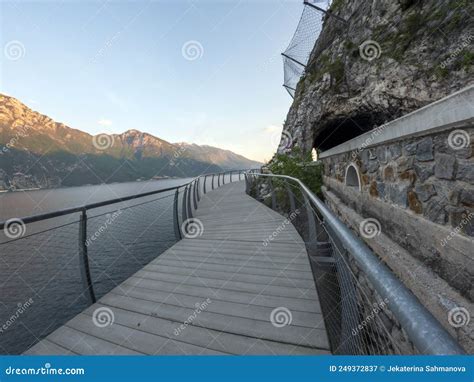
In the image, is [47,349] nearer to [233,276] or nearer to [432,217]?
[233,276]

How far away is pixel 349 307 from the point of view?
163 centimetres

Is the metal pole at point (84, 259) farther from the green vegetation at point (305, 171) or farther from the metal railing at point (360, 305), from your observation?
the green vegetation at point (305, 171)

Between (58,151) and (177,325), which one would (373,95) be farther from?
(58,151)

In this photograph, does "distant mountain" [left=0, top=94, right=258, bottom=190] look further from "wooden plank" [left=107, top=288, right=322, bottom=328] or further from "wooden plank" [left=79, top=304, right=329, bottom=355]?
"wooden plank" [left=79, top=304, right=329, bottom=355]

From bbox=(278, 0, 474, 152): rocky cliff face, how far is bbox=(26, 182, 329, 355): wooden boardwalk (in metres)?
5.19

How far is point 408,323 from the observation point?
0.61 metres

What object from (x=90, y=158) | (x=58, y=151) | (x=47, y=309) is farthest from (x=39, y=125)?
(x=47, y=309)

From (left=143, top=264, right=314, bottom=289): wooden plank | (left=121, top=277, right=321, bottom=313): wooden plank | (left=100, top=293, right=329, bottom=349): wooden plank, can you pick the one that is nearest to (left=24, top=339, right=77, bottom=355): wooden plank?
(left=100, top=293, right=329, bottom=349): wooden plank

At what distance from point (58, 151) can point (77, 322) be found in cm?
18726

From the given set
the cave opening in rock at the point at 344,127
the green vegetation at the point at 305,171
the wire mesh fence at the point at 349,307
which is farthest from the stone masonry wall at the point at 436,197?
the cave opening in rock at the point at 344,127

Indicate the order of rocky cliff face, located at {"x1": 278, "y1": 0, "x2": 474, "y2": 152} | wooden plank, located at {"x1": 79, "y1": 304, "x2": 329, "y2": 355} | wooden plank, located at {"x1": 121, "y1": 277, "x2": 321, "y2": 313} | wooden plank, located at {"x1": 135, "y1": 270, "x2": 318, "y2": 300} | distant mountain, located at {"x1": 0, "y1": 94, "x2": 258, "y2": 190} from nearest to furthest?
wooden plank, located at {"x1": 79, "y1": 304, "x2": 329, "y2": 355}, wooden plank, located at {"x1": 121, "y1": 277, "x2": 321, "y2": 313}, wooden plank, located at {"x1": 135, "y1": 270, "x2": 318, "y2": 300}, rocky cliff face, located at {"x1": 278, "y1": 0, "x2": 474, "y2": 152}, distant mountain, located at {"x1": 0, "y1": 94, "x2": 258, "y2": 190}

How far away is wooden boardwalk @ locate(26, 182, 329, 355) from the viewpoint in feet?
6.71

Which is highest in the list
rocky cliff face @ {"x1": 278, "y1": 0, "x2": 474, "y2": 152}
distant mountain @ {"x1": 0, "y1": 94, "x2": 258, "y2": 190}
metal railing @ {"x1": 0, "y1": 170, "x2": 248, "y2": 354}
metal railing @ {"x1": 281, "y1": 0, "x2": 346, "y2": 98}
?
distant mountain @ {"x1": 0, "y1": 94, "x2": 258, "y2": 190}

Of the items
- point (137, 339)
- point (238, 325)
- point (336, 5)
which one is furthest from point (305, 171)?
point (336, 5)
